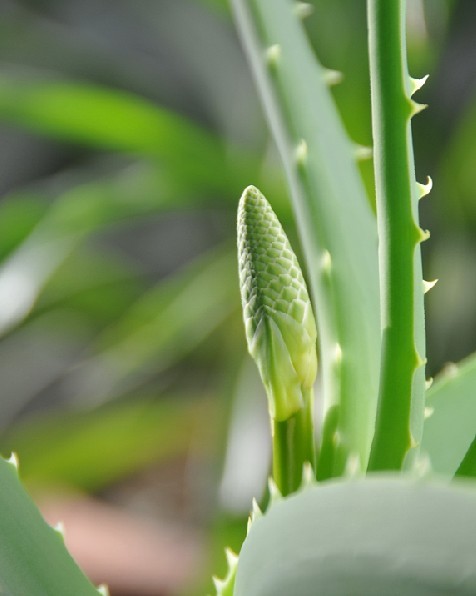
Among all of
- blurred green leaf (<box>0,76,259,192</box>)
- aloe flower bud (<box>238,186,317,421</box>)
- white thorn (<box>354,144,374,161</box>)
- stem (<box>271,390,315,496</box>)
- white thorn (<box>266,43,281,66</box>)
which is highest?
blurred green leaf (<box>0,76,259,192</box>)

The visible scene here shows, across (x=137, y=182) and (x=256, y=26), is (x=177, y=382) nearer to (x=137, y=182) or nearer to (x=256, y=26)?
(x=137, y=182)

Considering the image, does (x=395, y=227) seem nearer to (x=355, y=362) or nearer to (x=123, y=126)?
(x=355, y=362)

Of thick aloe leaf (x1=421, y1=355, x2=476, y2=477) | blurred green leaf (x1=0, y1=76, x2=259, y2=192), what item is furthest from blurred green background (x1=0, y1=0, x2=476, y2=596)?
thick aloe leaf (x1=421, y1=355, x2=476, y2=477)

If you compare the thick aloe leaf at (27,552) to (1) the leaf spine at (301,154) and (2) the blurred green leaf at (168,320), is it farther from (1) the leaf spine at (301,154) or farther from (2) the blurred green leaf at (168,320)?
(2) the blurred green leaf at (168,320)

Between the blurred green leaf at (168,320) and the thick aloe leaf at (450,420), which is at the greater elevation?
the blurred green leaf at (168,320)

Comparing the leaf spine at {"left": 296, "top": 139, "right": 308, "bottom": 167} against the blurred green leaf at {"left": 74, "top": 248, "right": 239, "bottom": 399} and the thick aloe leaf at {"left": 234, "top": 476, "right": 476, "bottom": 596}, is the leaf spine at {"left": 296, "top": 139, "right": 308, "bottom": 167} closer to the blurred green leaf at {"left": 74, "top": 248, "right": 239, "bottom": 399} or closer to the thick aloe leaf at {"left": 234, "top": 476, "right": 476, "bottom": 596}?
the thick aloe leaf at {"left": 234, "top": 476, "right": 476, "bottom": 596}

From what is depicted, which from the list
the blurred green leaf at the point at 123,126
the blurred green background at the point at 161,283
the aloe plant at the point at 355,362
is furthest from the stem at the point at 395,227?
the blurred green leaf at the point at 123,126
